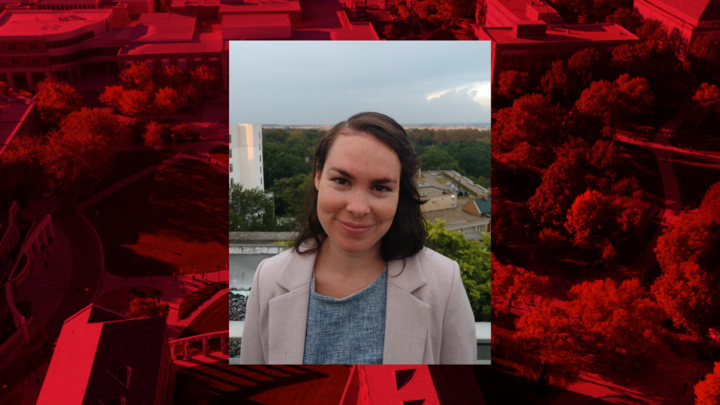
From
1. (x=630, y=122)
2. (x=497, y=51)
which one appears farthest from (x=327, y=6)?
(x=630, y=122)

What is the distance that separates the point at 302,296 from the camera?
16641 millimetres

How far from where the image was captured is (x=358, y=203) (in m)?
15.6

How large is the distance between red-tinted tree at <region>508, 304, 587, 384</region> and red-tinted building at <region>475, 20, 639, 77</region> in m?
30.8

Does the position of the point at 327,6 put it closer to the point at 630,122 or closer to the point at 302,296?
the point at 630,122

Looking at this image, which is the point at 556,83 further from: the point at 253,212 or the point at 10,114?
the point at 10,114

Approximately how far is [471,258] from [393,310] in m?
2.71

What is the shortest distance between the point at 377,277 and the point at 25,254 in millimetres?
31561

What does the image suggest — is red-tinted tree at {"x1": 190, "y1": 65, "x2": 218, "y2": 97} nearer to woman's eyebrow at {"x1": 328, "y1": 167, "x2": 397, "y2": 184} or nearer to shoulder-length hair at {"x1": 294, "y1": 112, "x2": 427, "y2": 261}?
shoulder-length hair at {"x1": 294, "y1": 112, "x2": 427, "y2": 261}

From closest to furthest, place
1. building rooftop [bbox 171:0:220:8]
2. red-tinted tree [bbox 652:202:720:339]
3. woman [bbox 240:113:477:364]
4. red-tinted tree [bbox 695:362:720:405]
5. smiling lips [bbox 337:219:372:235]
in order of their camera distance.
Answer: smiling lips [bbox 337:219:372:235]
woman [bbox 240:113:477:364]
red-tinted tree [bbox 695:362:720:405]
red-tinted tree [bbox 652:202:720:339]
building rooftop [bbox 171:0:220:8]

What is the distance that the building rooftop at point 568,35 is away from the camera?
58312mm

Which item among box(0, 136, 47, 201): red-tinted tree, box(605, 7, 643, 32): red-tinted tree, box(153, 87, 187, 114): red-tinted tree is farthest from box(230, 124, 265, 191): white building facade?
box(605, 7, 643, 32): red-tinted tree

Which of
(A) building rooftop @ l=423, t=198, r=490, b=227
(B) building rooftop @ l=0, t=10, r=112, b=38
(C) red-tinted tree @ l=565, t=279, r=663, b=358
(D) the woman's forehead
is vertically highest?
(D) the woman's forehead

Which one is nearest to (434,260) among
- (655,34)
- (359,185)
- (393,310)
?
(393,310)

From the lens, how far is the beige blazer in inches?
653
